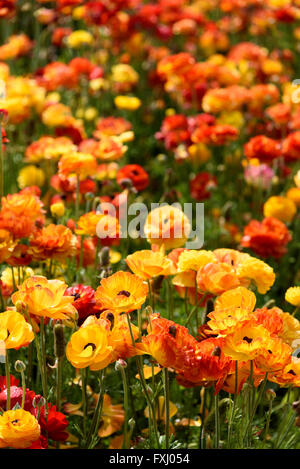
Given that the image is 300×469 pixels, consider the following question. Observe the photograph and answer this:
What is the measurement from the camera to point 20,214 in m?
1.50

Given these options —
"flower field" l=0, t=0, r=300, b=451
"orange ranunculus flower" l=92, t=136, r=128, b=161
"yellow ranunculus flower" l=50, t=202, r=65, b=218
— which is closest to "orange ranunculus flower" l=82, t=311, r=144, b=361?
"flower field" l=0, t=0, r=300, b=451

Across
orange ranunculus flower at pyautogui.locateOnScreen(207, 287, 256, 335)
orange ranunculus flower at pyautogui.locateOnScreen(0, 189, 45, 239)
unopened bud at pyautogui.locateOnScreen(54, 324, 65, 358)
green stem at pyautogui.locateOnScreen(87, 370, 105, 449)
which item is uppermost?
orange ranunculus flower at pyautogui.locateOnScreen(0, 189, 45, 239)

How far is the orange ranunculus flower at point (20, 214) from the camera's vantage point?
1.44 metres

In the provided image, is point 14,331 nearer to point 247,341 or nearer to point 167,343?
point 167,343

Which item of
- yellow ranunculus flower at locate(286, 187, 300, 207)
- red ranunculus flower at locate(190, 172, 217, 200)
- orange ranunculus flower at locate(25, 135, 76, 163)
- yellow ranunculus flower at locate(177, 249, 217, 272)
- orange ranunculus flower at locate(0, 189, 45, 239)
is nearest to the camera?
yellow ranunculus flower at locate(177, 249, 217, 272)

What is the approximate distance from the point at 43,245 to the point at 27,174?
35.1 inches

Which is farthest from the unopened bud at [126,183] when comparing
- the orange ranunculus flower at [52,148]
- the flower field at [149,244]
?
the orange ranunculus flower at [52,148]

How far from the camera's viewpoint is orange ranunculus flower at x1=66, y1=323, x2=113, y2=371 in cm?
105

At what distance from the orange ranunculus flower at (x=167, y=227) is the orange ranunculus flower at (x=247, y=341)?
43cm

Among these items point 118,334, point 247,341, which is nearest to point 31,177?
point 118,334

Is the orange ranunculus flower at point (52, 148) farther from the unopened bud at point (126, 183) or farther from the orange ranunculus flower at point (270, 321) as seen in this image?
the orange ranunculus flower at point (270, 321)

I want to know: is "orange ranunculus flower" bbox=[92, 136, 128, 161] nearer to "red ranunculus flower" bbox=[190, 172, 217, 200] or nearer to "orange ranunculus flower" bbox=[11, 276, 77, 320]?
"red ranunculus flower" bbox=[190, 172, 217, 200]

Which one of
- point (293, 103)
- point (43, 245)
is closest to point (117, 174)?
point (43, 245)

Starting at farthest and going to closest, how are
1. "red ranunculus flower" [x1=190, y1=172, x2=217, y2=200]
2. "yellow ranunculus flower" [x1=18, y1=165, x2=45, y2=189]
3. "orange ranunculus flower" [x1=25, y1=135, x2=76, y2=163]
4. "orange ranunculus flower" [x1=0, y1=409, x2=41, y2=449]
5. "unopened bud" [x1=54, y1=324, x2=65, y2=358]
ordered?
1. "red ranunculus flower" [x1=190, y1=172, x2=217, y2=200]
2. "yellow ranunculus flower" [x1=18, y1=165, x2=45, y2=189]
3. "orange ranunculus flower" [x1=25, y1=135, x2=76, y2=163]
4. "unopened bud" [x1=54, y1=324, x2=65, y2=358]
5. "orange ranunculus flower" [x1=0, y1=409, x2=41, y2=449]
